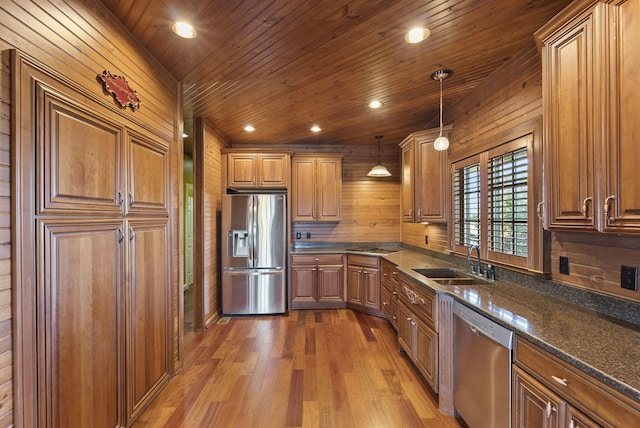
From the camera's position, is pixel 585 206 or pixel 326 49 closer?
pixel 585 206

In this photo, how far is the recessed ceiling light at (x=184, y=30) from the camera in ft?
6.13

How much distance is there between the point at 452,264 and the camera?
3.15 m

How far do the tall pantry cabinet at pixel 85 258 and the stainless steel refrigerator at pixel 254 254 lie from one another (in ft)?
5.66

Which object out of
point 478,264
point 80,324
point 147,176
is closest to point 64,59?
point 147,176

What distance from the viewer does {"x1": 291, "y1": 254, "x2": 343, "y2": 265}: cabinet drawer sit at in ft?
14.3

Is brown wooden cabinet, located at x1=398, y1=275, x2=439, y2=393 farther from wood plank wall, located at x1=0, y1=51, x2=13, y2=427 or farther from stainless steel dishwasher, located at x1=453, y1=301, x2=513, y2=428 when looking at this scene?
wood plank wall, located at x1=0, y1=51, x2=13, y2=427

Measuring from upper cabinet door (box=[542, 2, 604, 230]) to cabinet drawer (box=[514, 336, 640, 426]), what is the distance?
25.5 inches

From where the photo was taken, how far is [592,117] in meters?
1.32

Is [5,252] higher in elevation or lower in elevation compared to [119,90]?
lower

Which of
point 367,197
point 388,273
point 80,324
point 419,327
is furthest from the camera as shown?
point 367,197

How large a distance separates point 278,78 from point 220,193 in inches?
89.8

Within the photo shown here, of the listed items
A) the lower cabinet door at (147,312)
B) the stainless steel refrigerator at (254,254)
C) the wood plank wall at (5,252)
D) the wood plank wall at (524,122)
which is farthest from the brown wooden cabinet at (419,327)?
the wood plank wall at (5,252)

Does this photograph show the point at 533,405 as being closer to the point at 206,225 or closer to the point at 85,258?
the point at 85,258

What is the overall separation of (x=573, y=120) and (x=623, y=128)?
25cm
